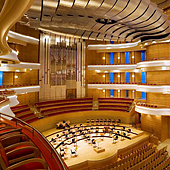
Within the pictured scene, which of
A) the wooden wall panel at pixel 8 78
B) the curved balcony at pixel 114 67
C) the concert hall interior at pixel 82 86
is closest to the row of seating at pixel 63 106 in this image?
the concert hall interior at pixel 82 86

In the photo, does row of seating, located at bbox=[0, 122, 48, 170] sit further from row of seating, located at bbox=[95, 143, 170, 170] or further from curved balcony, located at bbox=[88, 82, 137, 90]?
curved balcony, located at bbox=[88, 82, 137, 90]

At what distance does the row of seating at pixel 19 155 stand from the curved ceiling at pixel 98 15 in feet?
12.6

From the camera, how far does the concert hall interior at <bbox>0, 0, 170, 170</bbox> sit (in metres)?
3.28

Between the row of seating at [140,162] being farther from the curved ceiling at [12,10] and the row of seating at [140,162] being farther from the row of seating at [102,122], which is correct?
the curved ceiling at [12,10]

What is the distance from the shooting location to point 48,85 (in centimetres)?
1438

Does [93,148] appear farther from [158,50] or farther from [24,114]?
[158,50]

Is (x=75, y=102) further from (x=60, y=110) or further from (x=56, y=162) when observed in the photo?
(x=56, y=162)

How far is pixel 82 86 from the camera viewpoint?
52.9 feet

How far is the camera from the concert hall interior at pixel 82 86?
328 cm

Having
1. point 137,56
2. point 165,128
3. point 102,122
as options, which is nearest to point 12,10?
point 102,122

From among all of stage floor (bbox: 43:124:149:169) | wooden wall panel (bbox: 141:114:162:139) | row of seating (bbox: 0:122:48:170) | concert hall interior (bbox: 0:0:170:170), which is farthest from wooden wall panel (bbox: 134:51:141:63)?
row of seating (bbox: 0:122:48:170)

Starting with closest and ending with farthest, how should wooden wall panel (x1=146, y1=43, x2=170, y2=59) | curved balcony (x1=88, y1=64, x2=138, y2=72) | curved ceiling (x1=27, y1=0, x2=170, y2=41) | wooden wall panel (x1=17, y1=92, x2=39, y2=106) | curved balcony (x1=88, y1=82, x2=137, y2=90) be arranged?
1. curved ceiling (x1=27, y1=0, x2=170, y2=41)
2. wooden wall panel (x1=146, y1=43, x2=170, y2=59)
3. wooden wall panel (x1=17, y1=92, x2=39, y2=106)
4. curved balcony (x1=88, y1=82, x2=137, y2=90)
5. curved balcony (x1=88, y1=64, x2=138, y2=72)

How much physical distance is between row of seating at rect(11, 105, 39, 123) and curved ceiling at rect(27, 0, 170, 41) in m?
6.96

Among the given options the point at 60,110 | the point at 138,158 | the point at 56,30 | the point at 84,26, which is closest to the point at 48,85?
the point at 60,110
